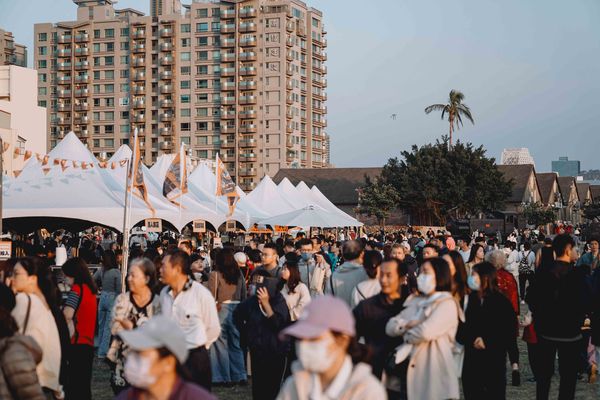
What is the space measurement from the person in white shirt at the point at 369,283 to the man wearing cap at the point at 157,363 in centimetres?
464

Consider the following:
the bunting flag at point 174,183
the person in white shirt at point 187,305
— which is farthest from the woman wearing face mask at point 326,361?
the bunting flag at point 174,183

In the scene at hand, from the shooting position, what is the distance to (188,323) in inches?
267

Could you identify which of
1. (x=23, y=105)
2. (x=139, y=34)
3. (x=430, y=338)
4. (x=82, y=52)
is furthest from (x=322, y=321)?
(x=82, y=52)

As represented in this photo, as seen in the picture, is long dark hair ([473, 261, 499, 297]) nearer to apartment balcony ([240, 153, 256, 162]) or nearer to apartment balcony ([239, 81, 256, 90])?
apartment balcony ([239, 81, 256, 90])

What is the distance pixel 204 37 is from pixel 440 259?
10778 centimetres

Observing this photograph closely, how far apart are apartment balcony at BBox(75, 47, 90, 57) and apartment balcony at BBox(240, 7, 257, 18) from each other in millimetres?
22995

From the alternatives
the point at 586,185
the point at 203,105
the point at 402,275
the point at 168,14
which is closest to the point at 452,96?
the point at 203,105

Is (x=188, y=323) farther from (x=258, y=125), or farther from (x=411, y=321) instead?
(x=258, y=125)

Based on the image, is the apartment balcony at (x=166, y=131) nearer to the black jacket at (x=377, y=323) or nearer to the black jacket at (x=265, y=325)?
the black jacket at (x=265, y=325)

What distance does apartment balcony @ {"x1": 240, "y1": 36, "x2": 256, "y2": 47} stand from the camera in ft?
357

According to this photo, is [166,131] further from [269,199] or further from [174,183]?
[174,183]

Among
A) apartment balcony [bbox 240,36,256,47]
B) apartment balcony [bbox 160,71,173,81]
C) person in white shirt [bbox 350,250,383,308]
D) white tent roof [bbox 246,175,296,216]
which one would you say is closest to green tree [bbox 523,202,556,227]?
white tent roof [bbox 246,175,296,216]

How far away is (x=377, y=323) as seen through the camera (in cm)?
681

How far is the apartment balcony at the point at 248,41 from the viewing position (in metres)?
109
